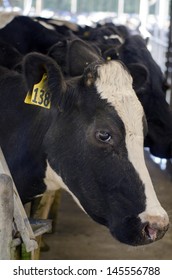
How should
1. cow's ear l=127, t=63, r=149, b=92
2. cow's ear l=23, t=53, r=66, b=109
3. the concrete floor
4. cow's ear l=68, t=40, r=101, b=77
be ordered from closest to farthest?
cow's ear l=23, t=53, r=66, b=109 → cow's ear l=68, t=40, r=101, b=77 → cow's ear l=127, t=63, r=149, b=92 → the concrete floor

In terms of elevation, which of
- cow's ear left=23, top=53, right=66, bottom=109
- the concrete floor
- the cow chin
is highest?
cow's ear left=23, top=53, right=66, bottom=109

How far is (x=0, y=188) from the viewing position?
7.71 feet

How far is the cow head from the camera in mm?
2529

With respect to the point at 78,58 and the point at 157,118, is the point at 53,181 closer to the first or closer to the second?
the point at 78,58

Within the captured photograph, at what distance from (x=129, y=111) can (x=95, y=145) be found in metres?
0.21

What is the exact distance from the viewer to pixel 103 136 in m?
2.58

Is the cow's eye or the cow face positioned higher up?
the cow's eye

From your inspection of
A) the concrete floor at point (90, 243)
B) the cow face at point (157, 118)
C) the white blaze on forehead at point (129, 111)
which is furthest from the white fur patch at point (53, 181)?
the cow face at point (157, 118)

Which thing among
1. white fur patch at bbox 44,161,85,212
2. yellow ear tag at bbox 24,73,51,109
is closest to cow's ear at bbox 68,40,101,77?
yellow ear tag at bbox 24,73,51,109

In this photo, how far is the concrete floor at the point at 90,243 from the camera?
14.8 ft

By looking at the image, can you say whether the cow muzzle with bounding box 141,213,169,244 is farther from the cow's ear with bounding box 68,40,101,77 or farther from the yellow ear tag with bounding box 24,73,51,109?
the cow's ear with bounding box 68,40,101,77

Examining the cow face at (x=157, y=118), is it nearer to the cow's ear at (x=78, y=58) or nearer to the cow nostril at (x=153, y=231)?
the cow's ear at (x=78, y=58)
